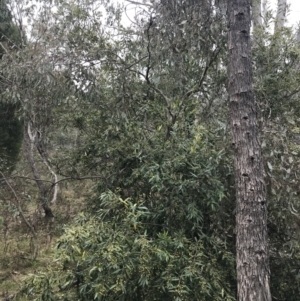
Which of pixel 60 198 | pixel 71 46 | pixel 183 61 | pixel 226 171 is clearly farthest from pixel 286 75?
pixel 60 198

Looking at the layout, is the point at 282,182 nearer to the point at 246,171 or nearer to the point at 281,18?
the point at 246,171

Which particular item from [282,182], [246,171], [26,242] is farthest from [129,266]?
[26,242]

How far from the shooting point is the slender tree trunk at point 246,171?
106 inches

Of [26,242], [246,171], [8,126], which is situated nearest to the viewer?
[246,171]

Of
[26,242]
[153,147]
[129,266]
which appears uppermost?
[153,147]

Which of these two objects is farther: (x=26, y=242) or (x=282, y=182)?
(x=26, y=242)

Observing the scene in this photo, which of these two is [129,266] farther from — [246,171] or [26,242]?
[26,242]

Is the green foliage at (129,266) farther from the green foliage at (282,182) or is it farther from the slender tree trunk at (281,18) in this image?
the slender tree trunk at (281,18)

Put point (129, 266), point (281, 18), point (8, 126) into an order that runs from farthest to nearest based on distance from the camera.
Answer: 1. point (8, 126)
2. point (281, 18)
3. point (129, 266)

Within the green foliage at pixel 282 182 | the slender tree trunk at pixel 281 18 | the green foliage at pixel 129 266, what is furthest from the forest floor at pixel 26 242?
the slender tree trunk at pixel 281 18

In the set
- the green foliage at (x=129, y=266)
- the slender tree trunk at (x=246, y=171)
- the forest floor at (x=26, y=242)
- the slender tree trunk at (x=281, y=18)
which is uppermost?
the slender tree trunk at (x=281, y=18)

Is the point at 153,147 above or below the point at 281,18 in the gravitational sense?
below

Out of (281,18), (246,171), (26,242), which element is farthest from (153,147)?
(26,242)

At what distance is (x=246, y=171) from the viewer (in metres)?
2.86
